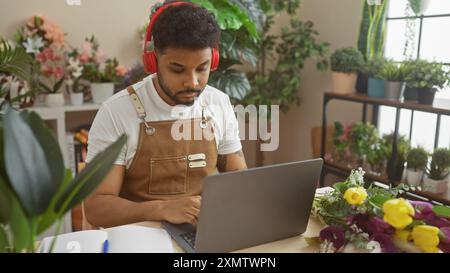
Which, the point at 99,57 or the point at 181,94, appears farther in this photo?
the point at 99,57

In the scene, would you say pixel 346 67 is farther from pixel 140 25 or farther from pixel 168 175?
pixel 168 175

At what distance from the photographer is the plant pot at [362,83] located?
8.34 ft

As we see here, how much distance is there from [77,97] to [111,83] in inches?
8.6

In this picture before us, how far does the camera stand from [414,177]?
2186mm

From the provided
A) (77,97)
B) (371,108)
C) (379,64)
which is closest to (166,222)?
(77,97)

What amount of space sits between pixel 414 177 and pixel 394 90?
488mm

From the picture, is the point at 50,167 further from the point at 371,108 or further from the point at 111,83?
the point at 371,108

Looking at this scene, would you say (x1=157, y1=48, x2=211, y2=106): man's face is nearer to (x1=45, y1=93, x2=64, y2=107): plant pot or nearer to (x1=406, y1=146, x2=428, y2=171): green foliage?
(x1=45, y1=93, x2=64, y2=107): plant pot

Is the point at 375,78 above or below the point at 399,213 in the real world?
above

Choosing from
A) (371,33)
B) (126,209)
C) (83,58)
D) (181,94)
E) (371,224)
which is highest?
(371,33)

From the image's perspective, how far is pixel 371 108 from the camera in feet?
8.91

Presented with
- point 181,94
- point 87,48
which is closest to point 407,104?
point 181,94

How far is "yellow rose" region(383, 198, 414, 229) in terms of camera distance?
75cm

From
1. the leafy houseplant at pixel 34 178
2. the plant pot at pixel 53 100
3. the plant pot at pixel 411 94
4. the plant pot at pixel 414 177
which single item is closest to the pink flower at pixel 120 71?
the plant pot at pixel 53 100
